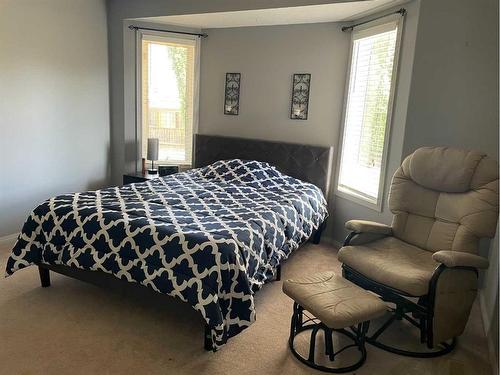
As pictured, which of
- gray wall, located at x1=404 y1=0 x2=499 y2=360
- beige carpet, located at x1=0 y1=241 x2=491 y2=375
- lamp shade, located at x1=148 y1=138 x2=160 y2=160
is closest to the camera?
beige carpet, located at x1=0 y1=241 x2=491 y2=375

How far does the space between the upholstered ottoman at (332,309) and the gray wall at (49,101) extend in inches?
113

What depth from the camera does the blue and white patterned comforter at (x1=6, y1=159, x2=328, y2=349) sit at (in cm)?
221

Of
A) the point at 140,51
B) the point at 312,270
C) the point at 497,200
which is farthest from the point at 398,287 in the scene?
the point at 140,51

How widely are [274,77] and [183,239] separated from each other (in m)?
2.69

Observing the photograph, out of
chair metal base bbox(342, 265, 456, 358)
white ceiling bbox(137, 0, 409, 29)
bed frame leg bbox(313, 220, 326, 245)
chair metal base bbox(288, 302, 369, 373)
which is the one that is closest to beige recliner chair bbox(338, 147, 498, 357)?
chair metal base bbox(342, 265, 456, 358)

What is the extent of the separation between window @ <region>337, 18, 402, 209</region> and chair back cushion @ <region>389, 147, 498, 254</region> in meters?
0.72

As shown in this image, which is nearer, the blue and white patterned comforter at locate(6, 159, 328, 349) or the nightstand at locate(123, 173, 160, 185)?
the blue and white patterned comforter at locate(6, 159, 328, 349)

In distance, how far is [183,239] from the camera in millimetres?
2309

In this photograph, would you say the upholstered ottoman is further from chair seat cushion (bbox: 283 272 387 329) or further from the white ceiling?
the white ceiling

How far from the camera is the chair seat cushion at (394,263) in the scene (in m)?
2.28

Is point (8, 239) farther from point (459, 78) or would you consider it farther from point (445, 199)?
point (459, 78)

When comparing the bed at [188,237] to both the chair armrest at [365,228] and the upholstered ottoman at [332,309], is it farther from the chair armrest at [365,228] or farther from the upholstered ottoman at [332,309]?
the chair armrest at [365,228]

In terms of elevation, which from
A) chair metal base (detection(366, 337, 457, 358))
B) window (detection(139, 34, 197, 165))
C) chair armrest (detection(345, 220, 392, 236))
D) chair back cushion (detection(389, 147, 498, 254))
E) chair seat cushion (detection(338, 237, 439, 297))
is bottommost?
chair metal base (detection(366, 337, 457, 358))

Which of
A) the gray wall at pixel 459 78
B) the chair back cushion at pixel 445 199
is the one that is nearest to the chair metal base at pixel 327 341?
the chair back cushion at pixel 445 199
